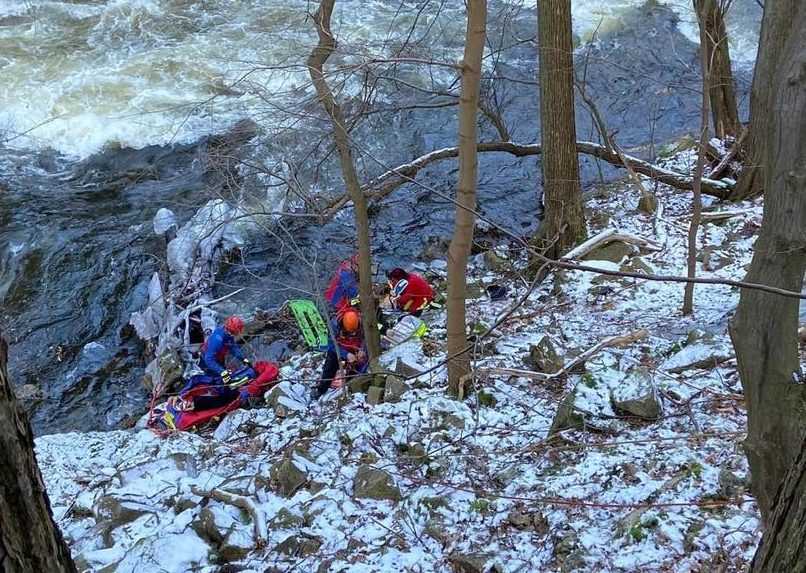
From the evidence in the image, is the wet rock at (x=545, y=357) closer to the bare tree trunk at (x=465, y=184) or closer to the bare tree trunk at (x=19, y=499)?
the bare tree trunk at (x=465, y=184)

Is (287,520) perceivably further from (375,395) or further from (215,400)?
(215,400)

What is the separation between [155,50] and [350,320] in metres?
7.95

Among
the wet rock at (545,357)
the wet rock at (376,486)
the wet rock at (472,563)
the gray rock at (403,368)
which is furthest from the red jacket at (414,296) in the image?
the wet rock at (472,563)

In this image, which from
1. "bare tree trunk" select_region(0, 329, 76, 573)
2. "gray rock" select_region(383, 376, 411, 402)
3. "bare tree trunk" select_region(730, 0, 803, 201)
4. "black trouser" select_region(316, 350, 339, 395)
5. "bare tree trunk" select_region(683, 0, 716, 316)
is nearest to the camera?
"bare tree trunk" select_region(0, 329, 76, 573)

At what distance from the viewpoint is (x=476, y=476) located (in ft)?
13.6

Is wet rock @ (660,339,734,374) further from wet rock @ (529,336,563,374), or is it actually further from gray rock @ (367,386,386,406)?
gray rock @ (367,386,386,406)

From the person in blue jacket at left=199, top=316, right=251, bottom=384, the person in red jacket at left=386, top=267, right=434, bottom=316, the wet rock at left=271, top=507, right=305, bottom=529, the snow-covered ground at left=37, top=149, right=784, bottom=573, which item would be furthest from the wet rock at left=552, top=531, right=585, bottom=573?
→ the person in blue jacket at left=199, top=316, right=251, bottom=384

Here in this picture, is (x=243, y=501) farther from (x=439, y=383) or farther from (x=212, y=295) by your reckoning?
(x=212, y=295)

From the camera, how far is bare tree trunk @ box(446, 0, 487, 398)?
376cm

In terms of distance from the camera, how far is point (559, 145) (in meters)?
7.21

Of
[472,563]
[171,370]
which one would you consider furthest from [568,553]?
[171,370]

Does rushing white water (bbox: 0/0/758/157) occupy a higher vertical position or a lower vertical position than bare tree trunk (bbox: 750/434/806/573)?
higher

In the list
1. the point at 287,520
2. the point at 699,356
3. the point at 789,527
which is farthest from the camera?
the point at 699,356

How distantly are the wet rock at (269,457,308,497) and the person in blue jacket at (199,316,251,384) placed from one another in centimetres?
297
